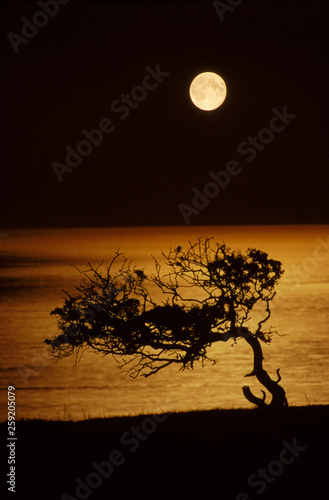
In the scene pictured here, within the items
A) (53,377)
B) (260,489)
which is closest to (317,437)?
(260,489)

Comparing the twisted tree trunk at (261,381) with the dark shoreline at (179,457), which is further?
the twisted tree trunk at (261,381)

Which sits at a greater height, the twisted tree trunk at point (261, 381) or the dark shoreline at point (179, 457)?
the twisted tree trunk at point (261, 381)

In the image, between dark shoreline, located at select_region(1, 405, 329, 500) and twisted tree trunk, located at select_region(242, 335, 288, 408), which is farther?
twisted tree trunk, located at select_region(242, 335, 288, 408)

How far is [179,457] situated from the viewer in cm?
1659

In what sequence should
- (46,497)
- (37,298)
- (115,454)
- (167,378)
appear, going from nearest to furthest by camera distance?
(46,497) → (115,454) → (167,378) → (37,298)

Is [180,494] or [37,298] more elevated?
[37,298]

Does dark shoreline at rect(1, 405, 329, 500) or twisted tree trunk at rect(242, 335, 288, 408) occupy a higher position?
twisted tree trunk at rect(242, 335, 288, 408)

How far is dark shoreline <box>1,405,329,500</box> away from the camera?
1461cm

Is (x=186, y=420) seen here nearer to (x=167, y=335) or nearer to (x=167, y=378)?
(x=167, y=335)

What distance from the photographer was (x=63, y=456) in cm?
1677

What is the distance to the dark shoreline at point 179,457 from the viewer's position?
47.9ft

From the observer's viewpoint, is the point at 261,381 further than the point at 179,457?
Yes

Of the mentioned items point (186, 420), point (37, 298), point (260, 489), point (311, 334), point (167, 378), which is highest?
point (37, 298)

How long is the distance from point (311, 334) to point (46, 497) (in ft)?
342
